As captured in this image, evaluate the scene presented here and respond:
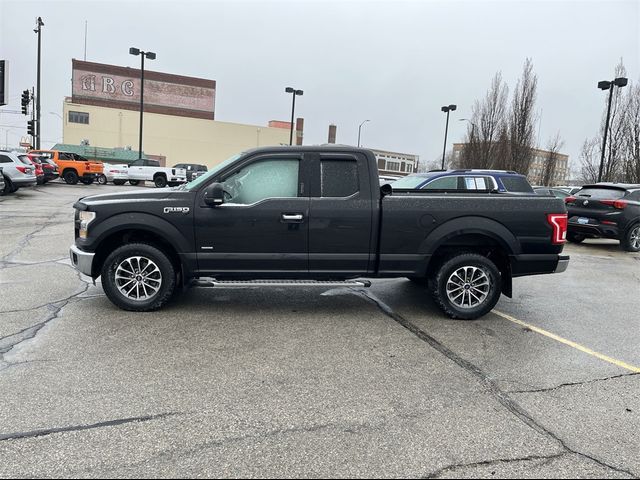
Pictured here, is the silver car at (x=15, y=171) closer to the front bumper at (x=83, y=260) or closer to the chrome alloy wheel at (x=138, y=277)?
the front bumper at (x=83, y=260)

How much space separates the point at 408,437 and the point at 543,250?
3507 mm

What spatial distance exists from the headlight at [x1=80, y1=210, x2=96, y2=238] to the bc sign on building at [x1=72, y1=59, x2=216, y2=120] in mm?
68873

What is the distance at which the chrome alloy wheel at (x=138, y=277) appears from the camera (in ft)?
18.0

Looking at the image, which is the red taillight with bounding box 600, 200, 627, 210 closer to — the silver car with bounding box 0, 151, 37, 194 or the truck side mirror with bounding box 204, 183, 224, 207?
the truck side mirror with bounding box 204, 183, 224, 207

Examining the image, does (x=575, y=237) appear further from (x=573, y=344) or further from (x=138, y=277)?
(x=138, y=277)

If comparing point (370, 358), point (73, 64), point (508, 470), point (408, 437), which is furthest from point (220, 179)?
point (73, 64)

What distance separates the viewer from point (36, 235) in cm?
1082

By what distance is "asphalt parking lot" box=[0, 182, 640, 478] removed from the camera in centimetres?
284

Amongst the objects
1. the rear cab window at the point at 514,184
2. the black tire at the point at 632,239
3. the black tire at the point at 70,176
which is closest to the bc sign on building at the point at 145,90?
the black tire at the point at 70,176

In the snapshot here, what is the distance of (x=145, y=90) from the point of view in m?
68.1

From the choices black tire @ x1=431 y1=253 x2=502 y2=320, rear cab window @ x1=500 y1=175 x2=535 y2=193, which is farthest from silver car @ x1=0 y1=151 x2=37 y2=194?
black tire @ x1=431 y1=253 x2=502 y2=320

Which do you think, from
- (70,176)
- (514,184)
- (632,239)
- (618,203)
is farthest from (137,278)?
(70,176)

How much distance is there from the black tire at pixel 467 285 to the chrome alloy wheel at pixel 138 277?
3.27 meters

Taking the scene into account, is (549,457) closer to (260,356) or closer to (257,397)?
(257,397)
